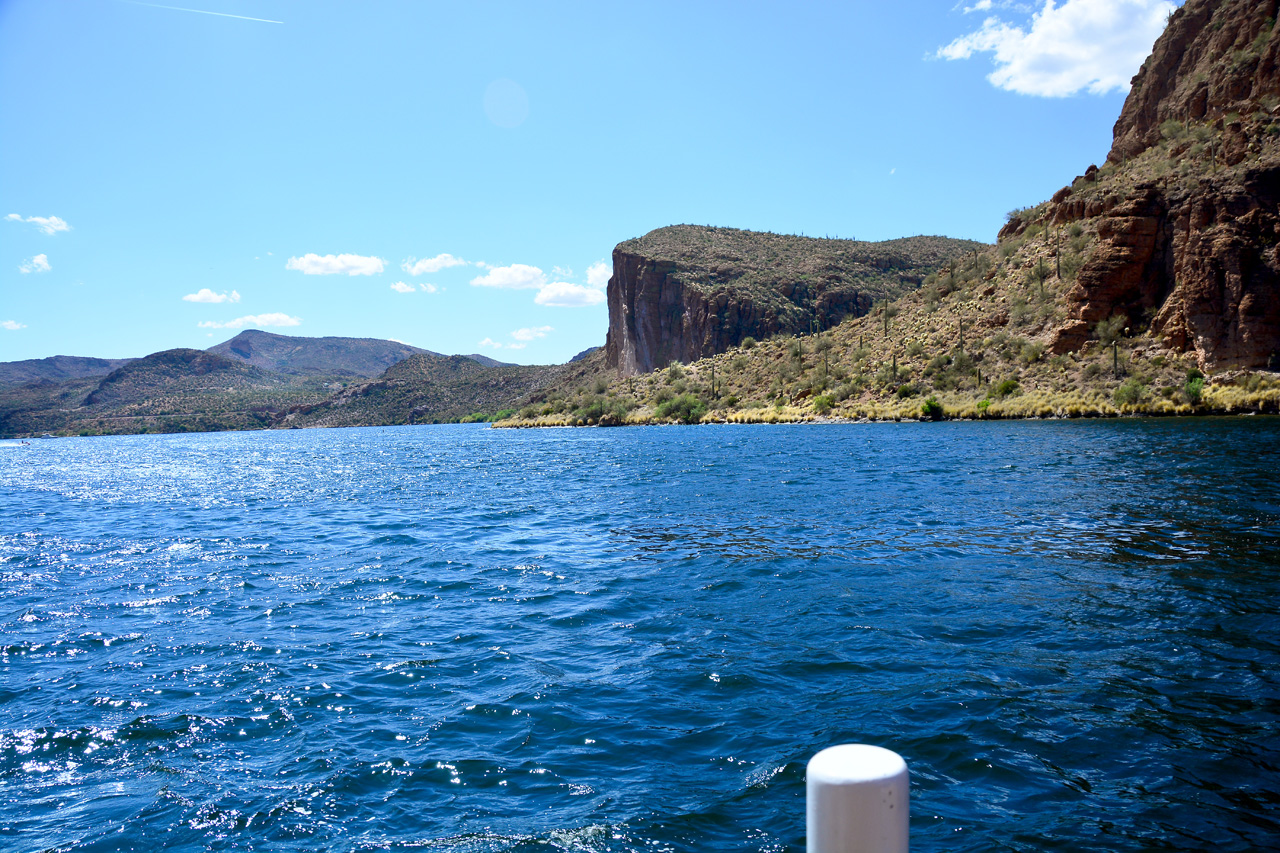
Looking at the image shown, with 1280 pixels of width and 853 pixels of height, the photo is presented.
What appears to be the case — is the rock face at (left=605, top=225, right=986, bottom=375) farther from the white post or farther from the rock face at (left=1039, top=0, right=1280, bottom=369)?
the white post

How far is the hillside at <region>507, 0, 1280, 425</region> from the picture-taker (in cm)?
4700

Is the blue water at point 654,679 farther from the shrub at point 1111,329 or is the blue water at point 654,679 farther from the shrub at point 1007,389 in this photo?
the shrub at point 1111,329

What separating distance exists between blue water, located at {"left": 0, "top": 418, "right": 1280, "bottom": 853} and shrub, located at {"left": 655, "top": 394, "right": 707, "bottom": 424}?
66.8 meters

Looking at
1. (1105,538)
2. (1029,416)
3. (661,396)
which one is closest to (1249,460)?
(1105,538)

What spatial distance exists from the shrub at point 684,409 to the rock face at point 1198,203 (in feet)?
122

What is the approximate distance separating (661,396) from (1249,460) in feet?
245

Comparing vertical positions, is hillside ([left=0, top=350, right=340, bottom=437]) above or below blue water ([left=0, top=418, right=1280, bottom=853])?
above

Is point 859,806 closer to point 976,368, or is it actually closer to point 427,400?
point 976,368

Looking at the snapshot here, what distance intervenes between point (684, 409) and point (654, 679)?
7952 centimetres

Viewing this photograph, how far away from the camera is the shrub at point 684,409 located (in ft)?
278

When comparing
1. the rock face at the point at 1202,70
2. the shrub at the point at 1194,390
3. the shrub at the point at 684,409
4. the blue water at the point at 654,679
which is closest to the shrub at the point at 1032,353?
the shrub at the point at 1194,390

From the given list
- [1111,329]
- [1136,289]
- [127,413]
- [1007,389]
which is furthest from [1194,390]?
[127,413]

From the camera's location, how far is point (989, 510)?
671 inches

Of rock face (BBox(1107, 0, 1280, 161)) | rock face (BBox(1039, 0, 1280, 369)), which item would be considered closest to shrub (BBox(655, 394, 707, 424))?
rock face (BBox(1039, 0, 1280, 369))
